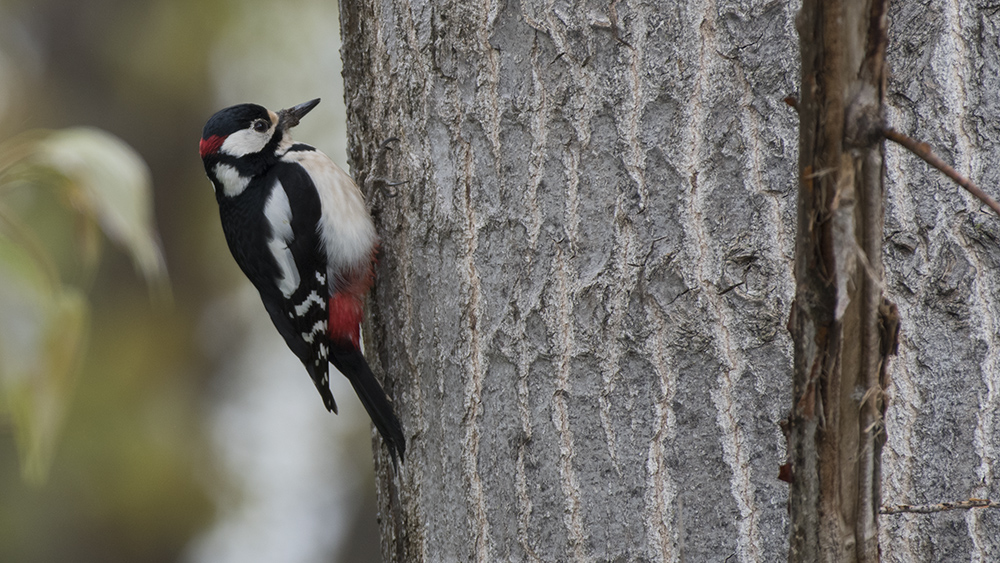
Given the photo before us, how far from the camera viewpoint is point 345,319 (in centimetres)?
233

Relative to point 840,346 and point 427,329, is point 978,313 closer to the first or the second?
point 840,346

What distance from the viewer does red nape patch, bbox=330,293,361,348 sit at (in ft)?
7.50

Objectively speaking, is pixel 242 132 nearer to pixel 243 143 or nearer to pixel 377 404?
pixel 243 143

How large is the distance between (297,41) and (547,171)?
3455 mm

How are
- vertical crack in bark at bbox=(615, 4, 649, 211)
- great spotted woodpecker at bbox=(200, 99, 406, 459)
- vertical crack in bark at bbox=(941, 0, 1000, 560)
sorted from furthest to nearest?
1. great spotted woodpecker at bbox=(200, 99, 406, 459)
2. vertical crack in bark at bbox=(615, 4, 649, 211)
3. vertical crack in bark at bbox=(941, 0, 1000, 560)

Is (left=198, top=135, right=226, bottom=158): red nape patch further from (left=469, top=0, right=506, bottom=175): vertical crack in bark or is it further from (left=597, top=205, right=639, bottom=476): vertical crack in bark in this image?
(left=597, top=205, right=639, bottom=476): vertical crack in bark

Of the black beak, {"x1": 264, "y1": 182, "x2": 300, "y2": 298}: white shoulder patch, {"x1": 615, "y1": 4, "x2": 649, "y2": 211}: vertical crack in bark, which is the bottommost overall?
{"x1": 264, "y1": 182, "x2": 300, "y2": 298}: white shoulder patch

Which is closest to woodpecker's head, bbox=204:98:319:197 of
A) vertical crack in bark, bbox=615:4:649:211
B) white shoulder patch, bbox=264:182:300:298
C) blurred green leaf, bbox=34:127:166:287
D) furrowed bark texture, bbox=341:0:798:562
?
white shoulder patch, bbox=264:182:300:298

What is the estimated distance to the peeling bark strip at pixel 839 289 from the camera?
0.67 meters

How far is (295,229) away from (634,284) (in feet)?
4.44

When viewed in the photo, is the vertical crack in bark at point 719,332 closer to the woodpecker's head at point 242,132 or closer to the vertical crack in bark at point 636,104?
the vertical crack in bark at point 636,104

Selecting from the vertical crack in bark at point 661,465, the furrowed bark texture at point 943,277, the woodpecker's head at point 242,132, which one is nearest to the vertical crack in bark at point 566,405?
the vertical crack in bark at point 661,465

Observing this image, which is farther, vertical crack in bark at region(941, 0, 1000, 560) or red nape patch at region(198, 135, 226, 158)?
red nape patch at region(198, 135, 226, 158)

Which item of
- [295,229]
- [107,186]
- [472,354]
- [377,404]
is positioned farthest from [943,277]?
[295,229]
